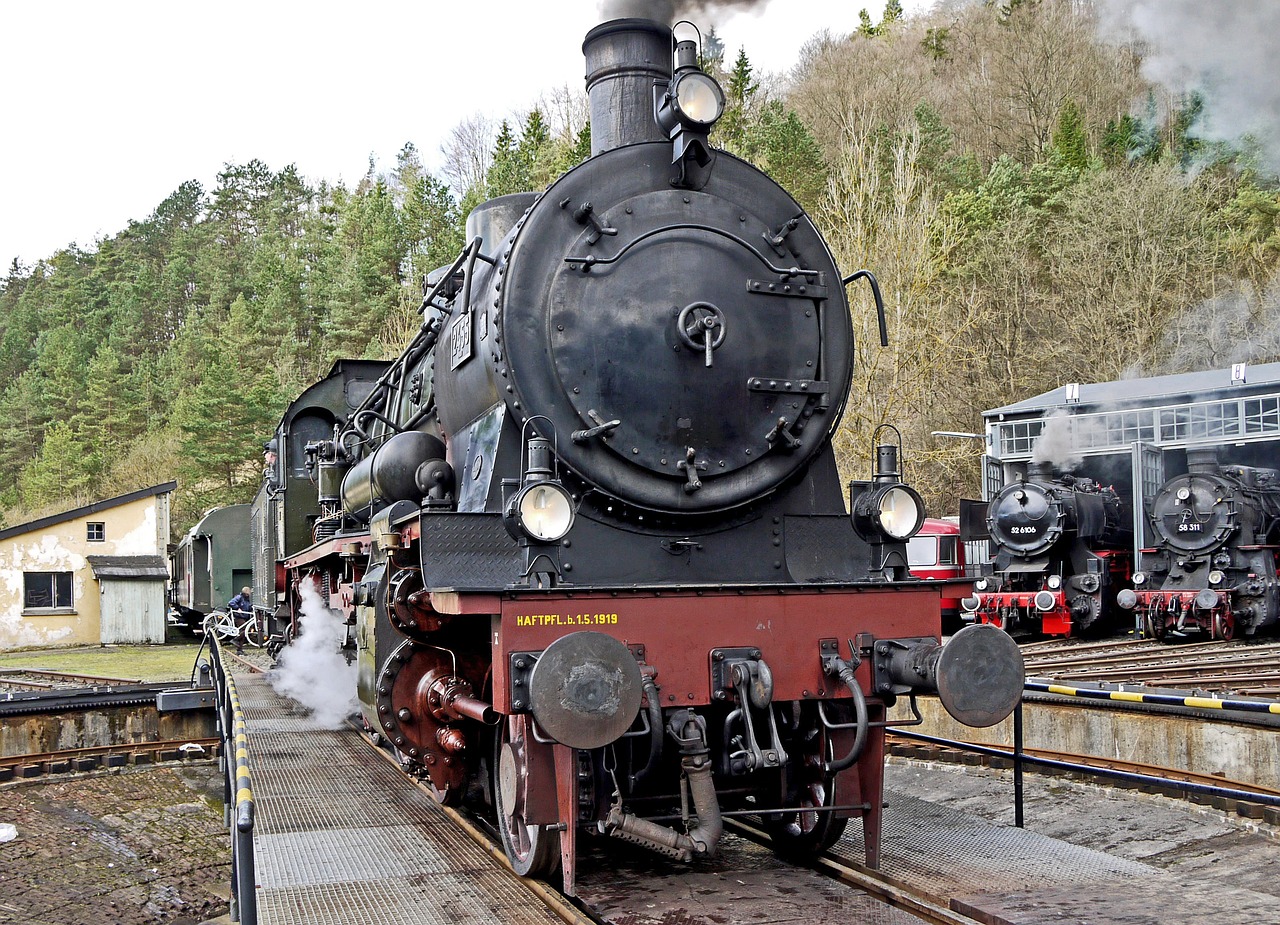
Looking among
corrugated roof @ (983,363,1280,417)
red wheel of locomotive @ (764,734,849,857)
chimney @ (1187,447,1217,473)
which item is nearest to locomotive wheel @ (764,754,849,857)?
red wheel of locomotive @ (764,734,849,857)

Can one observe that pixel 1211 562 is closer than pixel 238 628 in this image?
Yes

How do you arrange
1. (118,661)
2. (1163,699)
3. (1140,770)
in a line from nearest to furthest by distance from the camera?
(1163,699)
(1140,770)
(118,661)

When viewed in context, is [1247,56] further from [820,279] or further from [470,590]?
[470,590]

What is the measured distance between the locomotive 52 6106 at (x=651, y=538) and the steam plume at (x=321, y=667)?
3.21 meters

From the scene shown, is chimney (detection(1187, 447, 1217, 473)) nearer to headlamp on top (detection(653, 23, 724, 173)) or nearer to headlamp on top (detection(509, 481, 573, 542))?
headlamp on top (detection(653, 23, 724, 173))

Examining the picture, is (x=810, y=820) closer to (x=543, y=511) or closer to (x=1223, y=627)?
(x=543, y=511)

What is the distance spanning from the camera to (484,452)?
16.9 ft

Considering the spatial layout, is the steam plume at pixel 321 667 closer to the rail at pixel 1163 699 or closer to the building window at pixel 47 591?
the rail at pixel 1163 699

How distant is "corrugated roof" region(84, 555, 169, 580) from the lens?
2511 cm

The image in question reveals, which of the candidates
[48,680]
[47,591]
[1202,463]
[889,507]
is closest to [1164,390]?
[1202,463]

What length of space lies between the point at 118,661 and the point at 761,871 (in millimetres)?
19194

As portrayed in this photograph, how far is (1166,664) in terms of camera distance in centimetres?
1300

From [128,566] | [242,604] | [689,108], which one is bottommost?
[242,604]

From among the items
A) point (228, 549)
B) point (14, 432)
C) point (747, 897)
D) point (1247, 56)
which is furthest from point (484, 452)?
point (14, 432)
